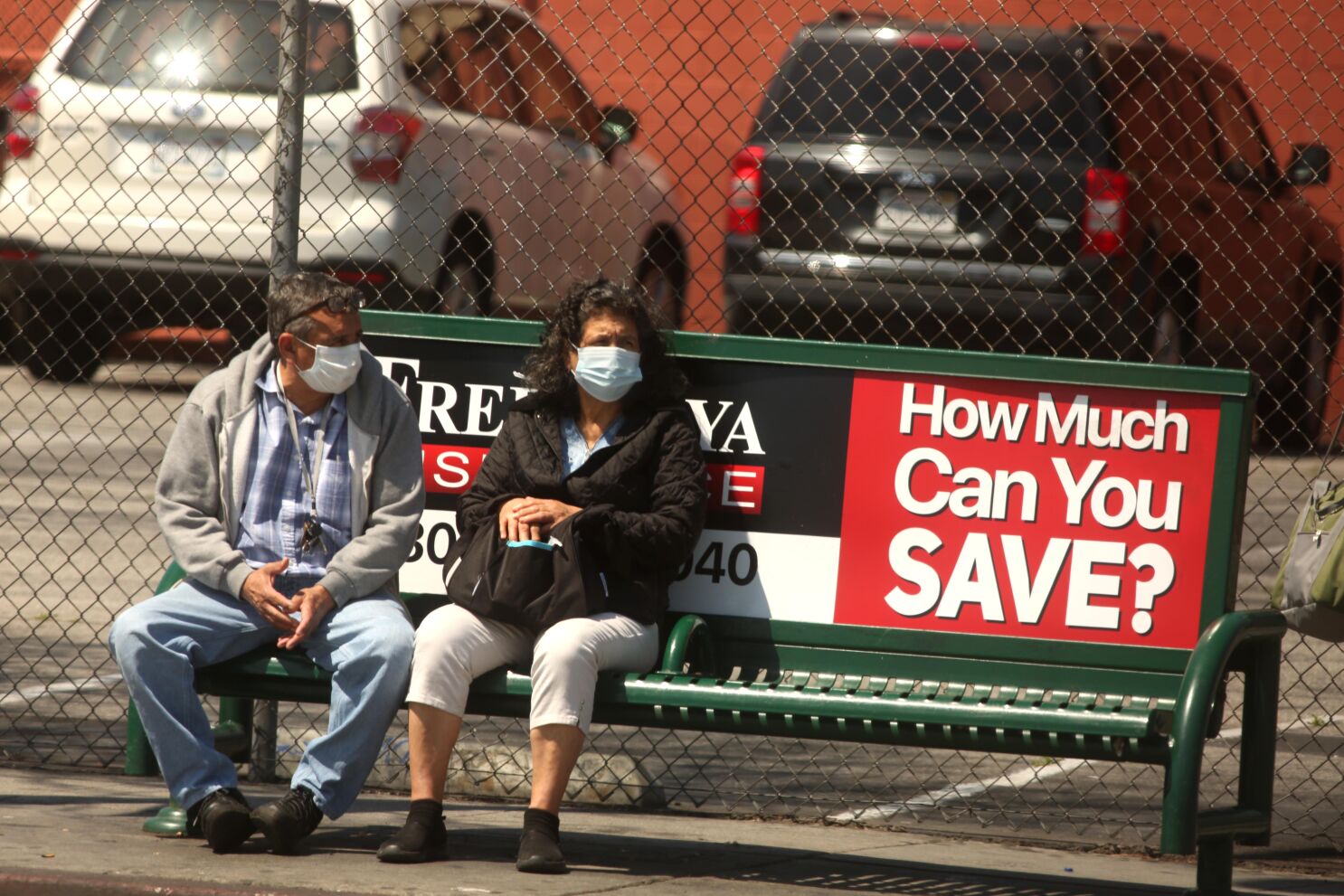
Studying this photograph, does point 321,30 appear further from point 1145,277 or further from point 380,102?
point 1145,277

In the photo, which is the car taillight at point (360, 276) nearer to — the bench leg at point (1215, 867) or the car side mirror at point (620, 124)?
the car side mirror at point (620, 124)

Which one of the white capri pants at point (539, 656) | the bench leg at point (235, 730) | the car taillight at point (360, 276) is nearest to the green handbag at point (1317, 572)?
the white capri pants at point (539, 656)

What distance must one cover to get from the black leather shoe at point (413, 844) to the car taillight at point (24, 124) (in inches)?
261

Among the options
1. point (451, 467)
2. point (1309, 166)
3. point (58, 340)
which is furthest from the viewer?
point (58, 340)

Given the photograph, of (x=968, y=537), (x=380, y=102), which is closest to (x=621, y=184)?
(x=380, y=102)

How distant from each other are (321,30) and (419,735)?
19.0 ft

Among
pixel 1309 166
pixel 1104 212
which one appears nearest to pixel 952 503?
pixel 1309 166

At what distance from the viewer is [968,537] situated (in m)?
4.55

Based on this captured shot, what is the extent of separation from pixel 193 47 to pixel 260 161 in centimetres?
69

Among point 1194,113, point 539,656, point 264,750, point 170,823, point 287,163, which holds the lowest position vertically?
point 170,823

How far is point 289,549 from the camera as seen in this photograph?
450 centimetres

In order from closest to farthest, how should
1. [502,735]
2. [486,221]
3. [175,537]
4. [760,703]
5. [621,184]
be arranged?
[760,703] → [175,537] → [502,735] → [486,221] → [621,184]

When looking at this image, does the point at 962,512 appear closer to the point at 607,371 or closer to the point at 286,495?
the point at 607,371

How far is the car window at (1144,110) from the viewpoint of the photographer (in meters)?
9.12
